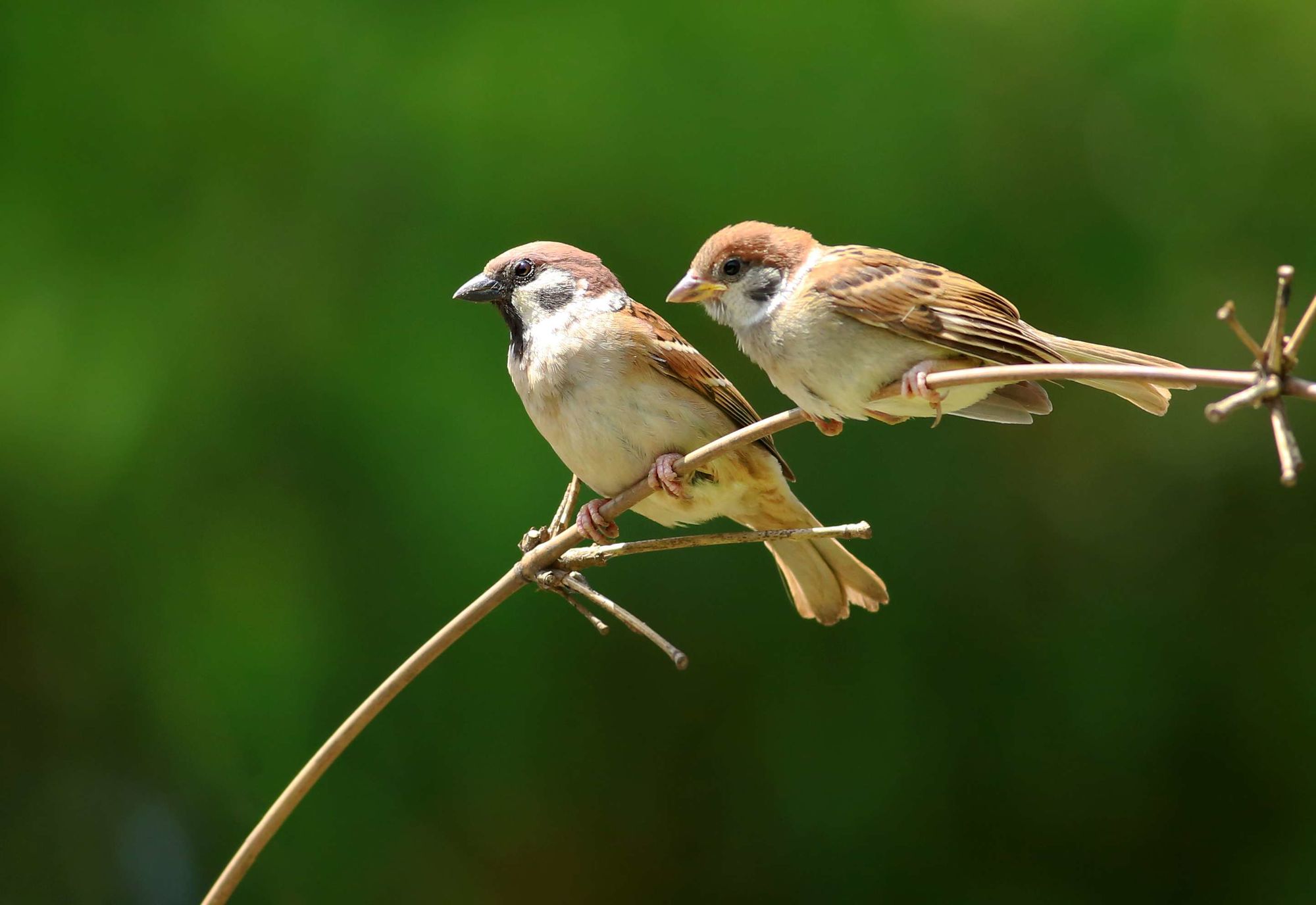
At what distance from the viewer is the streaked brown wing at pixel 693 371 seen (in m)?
2.33

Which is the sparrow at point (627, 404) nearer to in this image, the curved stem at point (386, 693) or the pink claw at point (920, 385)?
the pink claw at point (920, 385)

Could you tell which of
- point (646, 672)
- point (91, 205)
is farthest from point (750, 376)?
point (91, 205)

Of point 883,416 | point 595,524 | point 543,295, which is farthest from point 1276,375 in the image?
point 543,295

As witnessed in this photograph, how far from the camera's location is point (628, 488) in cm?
227

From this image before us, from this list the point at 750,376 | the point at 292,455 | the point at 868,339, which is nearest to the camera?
the point at 868,339

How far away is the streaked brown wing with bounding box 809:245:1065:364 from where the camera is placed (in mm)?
1784

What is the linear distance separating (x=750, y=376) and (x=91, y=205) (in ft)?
7.46

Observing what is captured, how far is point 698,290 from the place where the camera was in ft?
6.65

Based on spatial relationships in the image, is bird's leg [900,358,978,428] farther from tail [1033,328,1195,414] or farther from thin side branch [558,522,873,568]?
thin side branch [558,522,873,568]

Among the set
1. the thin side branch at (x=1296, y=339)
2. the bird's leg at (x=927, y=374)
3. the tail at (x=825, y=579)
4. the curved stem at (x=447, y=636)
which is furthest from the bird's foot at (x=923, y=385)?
the thin side branch at (x=1296, y=339)

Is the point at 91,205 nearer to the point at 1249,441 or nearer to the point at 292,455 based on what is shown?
the point at 292,455

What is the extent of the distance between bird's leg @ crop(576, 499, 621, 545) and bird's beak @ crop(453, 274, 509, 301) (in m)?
0.43

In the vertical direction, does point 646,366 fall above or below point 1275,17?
below

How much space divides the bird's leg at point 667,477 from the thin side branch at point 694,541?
1.41 ft
